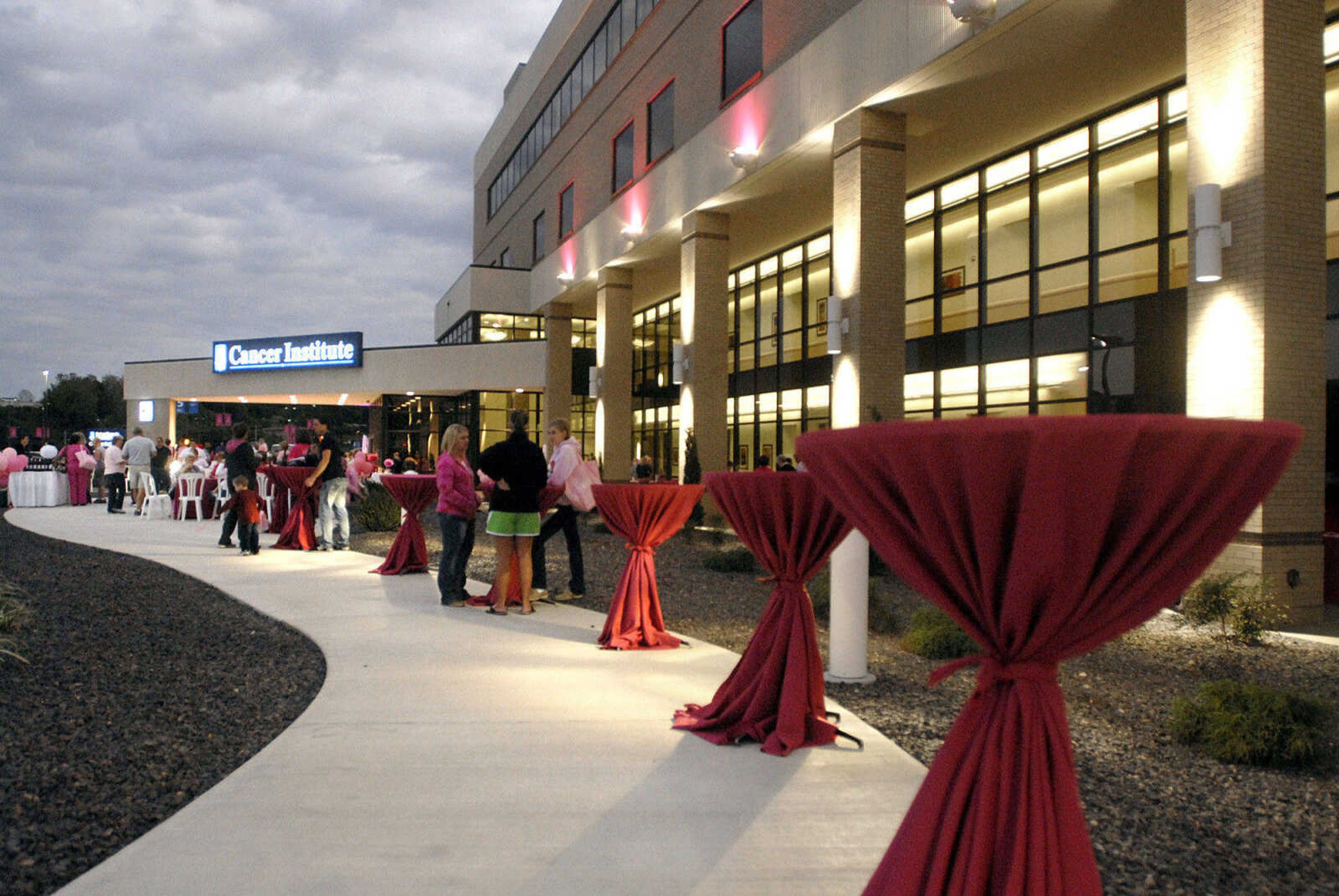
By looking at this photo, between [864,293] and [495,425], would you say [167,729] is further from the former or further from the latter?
[495,425]

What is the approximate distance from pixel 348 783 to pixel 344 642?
3326 millimetres

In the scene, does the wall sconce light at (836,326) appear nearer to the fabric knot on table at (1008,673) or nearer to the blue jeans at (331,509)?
the blue jeans at (331,509)

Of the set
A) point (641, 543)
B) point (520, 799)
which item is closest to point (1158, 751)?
point (520, 799)

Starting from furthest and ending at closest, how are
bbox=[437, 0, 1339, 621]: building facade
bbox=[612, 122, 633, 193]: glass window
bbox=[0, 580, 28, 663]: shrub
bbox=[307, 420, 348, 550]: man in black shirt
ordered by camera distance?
bbox=[612, 122, 633, 193]: glass window → bbox=[307, 420, 348, 550]: man in black shirt → bbox=[437, 0, 1339, 621]: building facade → bbox=[0, 580, 28, 663]: shrub

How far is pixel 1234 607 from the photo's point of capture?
8250 millimetres

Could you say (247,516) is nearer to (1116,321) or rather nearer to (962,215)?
(1116,321)

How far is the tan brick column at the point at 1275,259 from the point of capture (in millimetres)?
9055

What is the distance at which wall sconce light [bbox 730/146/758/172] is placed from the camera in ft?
Result: 56.5

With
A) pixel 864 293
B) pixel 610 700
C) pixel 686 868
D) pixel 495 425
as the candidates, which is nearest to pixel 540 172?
pixel 495 425

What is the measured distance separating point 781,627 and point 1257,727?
8.17ft

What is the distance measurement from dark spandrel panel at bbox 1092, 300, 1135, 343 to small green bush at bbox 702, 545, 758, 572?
7064mm

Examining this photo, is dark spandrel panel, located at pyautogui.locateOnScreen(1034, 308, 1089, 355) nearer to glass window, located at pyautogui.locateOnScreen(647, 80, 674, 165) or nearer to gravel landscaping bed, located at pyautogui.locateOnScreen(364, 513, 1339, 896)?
gravel landscaping bed, located at pyautogui.locateOnScreen(364, 513, 1339, 896)

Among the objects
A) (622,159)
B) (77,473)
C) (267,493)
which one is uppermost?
(622,159)

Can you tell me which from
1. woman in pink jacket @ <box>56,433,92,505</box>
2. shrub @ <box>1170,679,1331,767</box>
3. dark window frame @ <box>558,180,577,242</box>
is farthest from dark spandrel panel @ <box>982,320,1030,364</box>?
woman in pink jacket @ <box>56,433,92,505</box>
